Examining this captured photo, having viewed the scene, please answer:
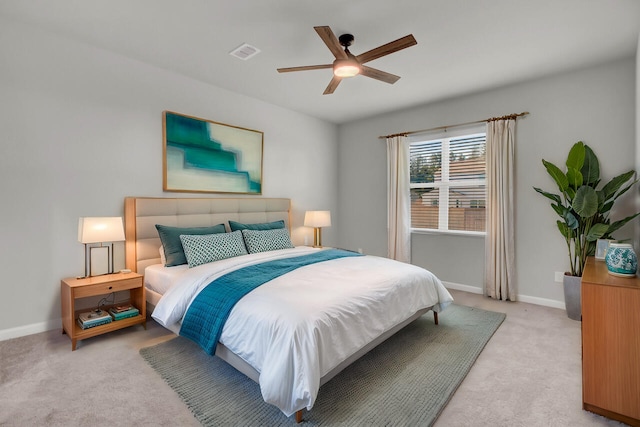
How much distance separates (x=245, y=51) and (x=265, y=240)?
201cm

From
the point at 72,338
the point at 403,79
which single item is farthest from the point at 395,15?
the point at 72,338

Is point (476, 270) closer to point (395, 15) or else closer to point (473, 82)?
point (473, 82)

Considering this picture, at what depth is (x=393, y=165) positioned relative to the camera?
189 inches

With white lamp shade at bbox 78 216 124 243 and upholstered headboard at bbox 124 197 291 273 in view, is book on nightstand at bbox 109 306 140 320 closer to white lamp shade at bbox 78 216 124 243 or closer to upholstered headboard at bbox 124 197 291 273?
upholstered headboard at bbox 124 197 291 273

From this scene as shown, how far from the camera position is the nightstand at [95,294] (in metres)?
2.47

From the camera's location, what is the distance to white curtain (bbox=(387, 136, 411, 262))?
470 centimetres

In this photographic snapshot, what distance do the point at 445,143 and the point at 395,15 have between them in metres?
2.42

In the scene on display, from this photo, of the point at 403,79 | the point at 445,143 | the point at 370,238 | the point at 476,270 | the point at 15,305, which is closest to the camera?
the point at 15,305

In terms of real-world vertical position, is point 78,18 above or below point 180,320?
above

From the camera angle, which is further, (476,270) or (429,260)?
(429,260)

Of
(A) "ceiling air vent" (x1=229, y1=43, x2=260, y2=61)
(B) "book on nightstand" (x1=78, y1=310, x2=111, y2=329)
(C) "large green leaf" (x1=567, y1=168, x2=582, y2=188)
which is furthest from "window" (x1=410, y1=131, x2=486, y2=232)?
(B) "book on nightstand" (x1=78, y1=310, x2=111, y2=329)

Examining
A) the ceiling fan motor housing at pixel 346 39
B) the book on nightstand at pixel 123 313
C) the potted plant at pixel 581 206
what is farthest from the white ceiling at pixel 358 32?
the book on nightstand at pixel 123 313

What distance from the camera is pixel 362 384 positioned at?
206 cm

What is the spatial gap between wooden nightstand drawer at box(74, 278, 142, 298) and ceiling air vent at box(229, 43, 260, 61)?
2339mm
